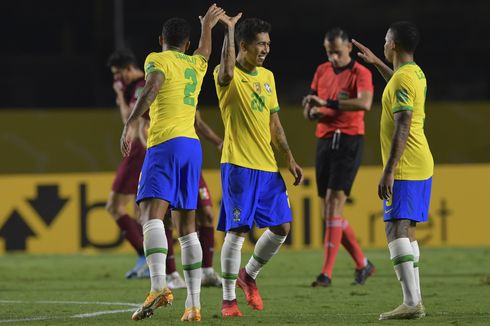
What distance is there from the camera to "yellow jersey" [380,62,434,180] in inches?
289

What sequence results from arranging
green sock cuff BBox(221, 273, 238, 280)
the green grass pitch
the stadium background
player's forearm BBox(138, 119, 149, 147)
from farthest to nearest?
the stadium background, player's forearm BBox(138, 119, 149, 147), green sock cuff BBox(221, 273, 238, 280), the green grass pitch


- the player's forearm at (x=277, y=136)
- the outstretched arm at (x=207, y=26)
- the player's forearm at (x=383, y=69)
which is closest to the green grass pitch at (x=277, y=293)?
the player's forearm at (x=277, y=136)

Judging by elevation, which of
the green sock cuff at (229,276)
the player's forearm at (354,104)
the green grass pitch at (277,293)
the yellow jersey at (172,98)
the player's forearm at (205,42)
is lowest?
the green grass pitch at (277,293)

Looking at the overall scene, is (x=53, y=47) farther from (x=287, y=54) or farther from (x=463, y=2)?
(x=463, y=2)

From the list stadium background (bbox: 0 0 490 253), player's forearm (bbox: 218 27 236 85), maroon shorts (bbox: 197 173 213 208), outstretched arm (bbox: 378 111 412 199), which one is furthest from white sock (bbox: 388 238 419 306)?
stadium background (bbox: 0 0 490 253)

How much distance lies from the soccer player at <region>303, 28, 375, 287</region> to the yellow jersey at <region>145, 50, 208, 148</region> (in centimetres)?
300

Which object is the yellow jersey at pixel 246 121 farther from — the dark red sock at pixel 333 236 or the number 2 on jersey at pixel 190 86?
the dark red sock at pixel 333 236

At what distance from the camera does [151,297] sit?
7195 mm

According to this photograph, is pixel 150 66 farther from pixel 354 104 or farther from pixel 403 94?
pixel 354 104

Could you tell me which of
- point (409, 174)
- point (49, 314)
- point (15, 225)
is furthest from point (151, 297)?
point (15, 225)

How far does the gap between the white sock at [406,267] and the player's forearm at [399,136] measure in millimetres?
504

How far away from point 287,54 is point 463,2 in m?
3.81

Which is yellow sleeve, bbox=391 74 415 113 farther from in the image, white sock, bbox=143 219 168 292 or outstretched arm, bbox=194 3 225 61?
white sock, bbox=143 219 168 292

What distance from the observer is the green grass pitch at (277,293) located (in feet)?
25.1
